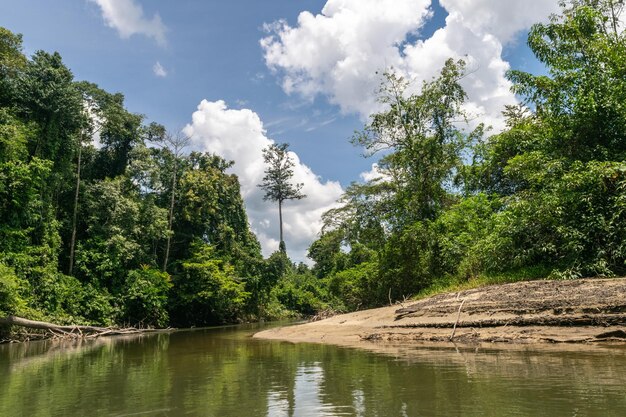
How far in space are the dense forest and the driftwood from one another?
91 cm

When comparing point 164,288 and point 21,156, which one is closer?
point 21,156

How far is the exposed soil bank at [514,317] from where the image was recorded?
33.3 feet

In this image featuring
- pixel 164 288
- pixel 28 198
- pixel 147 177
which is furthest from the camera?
pixel 147 177

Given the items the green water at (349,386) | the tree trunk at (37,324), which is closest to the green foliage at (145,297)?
the tree trunk at (37,324)

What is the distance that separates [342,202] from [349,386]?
3744 centimetres

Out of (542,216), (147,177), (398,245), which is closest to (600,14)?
(542,216)

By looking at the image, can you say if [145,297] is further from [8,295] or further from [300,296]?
[300,296]

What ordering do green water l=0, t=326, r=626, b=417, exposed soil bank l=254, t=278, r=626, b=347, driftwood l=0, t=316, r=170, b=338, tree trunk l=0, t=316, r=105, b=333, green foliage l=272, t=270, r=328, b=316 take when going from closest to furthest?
green water l=0, t=326, r=626, b=417, exposed soil bank l=254, t=278, r=626, b=347, tree trunk l=0, t=316, r=105, b=333, driftwood l=0, t=316, r=170, b=338, green foliage l=272, t=270, r=328, b=316

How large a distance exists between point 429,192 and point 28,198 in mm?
23091

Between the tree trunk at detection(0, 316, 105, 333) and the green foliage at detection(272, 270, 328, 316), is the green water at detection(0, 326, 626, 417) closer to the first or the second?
the tree trunk at detection(0, 316, 105, 333)

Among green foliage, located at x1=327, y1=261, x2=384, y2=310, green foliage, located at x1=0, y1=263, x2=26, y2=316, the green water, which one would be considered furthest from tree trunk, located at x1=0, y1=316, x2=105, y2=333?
green foliage, located at x1=327, y1=261, x2=384, y2=310

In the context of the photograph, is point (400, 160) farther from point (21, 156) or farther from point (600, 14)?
point (21, 156)

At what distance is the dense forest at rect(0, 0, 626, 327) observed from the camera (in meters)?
15.0

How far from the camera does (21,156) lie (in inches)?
989
